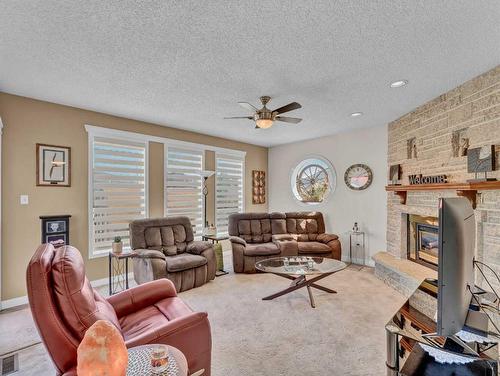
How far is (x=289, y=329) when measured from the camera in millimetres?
2840

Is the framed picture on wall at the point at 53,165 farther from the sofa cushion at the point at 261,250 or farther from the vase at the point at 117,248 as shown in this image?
the sofa cushion at the point at 261,250

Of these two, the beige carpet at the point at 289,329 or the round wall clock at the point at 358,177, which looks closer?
the beige carpet at the point at 289,329

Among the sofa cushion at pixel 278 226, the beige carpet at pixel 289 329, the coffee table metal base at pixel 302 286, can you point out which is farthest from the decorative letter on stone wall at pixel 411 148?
the sofa cushion at pixel 278 226

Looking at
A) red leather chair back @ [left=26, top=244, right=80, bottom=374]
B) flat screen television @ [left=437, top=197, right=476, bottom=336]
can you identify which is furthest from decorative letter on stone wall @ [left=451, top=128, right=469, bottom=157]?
red leather chair back @ [left=26, top=244, right=80, bottom=374]

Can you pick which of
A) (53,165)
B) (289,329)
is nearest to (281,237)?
(289,329)

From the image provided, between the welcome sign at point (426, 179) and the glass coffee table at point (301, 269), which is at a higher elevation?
the welcome sign at point (426, 179)

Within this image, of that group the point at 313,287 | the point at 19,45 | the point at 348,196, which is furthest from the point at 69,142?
the point at 348,196

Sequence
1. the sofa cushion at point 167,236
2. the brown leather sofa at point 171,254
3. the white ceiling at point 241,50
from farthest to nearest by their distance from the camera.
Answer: the sofa cushion at point 167,236, the brown leather sofa at point 171,254, the white ceiling at point 241,50

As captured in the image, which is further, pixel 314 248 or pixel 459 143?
pixel 314 248

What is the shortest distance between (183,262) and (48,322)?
8.65 feet

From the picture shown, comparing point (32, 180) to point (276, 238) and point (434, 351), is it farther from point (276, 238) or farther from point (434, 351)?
point (434, 351)

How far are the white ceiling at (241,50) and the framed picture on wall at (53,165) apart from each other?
0.66 m

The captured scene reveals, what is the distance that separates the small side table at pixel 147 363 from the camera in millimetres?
1234

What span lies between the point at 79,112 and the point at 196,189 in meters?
2.37
